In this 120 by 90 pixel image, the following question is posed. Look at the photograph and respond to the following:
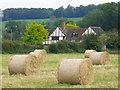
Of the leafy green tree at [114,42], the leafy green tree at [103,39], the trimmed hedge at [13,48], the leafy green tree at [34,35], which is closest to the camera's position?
the trimmed hedge at [13,48]

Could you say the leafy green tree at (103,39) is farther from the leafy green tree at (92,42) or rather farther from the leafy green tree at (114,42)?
the leafy green tree at (92,42)

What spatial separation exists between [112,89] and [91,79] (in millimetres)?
2687

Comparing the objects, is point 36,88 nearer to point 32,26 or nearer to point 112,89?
point 112,89

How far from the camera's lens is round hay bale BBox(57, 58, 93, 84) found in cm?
1419

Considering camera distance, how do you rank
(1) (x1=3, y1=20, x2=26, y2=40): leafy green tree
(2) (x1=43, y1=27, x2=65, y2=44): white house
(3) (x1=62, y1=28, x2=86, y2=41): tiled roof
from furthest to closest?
(1) (x1=3, y1=20, x2=26, y2=40): leafy green tree < (2) (x1=43, y1=27, x2=65, y2=44): white house < (3) (x1=62, y1=28, x2=86, y2=41): tiled roof

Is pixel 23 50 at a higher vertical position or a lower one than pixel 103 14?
lower

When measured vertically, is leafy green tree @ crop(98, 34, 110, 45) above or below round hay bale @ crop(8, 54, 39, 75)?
below

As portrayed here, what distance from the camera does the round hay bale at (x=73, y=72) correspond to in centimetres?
1419

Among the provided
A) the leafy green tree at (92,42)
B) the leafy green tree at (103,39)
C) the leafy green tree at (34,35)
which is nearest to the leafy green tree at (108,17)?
the leafy green tree at (103,39)

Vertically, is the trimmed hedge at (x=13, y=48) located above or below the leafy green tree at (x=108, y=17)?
below

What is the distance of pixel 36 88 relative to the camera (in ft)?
41.9

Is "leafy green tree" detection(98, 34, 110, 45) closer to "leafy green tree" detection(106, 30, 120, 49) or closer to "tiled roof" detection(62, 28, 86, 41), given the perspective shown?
"leafy green tree" detection(106, 30, 120, 49)

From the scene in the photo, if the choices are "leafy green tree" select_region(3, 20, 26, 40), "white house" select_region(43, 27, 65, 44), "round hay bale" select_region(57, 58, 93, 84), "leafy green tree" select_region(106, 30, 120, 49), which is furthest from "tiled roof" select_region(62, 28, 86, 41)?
"round hay bale" select_region(57, 58, 93, 84)

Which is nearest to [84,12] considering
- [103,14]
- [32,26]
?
[32,26]
